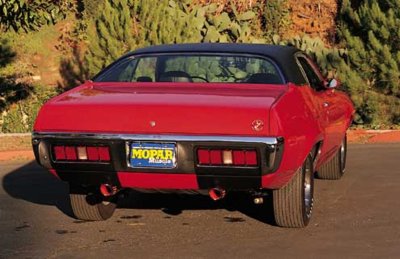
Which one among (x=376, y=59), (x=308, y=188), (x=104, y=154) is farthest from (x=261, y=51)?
(x=376, y=59)

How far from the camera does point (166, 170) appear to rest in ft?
16.9

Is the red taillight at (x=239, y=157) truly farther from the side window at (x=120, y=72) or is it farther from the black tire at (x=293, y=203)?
the side window at (x=120, y=72)

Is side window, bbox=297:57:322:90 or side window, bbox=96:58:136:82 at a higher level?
side window, bbox=96:58:136:82

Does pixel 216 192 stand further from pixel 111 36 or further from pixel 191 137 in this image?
pixel 111 36

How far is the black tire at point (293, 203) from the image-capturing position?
5.66 m

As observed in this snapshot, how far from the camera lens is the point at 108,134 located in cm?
520

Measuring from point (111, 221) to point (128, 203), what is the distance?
0.79 metres

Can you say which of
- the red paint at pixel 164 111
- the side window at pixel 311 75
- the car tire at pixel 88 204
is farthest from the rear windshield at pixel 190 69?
the car tire at pixel 88 204

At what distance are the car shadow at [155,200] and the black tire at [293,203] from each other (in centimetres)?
31

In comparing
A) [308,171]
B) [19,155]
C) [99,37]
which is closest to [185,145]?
[308,171]

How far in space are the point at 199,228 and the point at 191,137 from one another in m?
1.21

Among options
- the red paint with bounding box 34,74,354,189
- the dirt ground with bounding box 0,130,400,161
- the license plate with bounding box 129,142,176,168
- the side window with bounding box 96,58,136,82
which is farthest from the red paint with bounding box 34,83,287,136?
the dirt ground with bounding box 0,130,400,161

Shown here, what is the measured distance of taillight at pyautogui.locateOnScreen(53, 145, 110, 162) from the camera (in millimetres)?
5273

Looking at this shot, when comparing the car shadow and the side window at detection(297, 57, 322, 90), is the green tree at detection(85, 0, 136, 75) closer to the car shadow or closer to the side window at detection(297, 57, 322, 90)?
the car shadow
